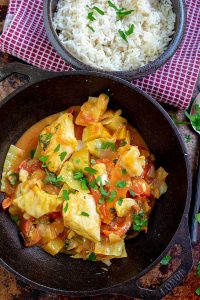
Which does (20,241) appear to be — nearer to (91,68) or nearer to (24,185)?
(24,185)

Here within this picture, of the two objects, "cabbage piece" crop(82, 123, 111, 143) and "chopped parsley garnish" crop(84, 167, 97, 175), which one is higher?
"cabbage piece" crop(82, 123, 111, 143)

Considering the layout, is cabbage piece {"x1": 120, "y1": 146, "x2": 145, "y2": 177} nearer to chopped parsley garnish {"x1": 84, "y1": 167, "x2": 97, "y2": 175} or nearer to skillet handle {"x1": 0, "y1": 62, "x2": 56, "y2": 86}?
chopped parsley garnish {"x1": 84, "y1": 167, "x2": 97, "y2": 175}

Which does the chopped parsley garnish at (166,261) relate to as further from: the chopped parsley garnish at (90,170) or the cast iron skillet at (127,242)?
the chopped parsley garnish at (90,170)

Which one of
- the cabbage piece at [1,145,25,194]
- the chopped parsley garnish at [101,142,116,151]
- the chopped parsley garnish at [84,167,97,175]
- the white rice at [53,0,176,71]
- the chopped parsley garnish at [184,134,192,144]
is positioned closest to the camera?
the chopped parsley garnish at [84,167,97,175]

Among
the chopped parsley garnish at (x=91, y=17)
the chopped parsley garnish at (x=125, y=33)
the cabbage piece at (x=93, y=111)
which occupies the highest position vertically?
the chopped parsley garnish at (x=91, y=17)

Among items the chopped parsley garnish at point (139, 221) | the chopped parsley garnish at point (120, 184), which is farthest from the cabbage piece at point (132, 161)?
the chopped parsley garnish at point (139, 221)

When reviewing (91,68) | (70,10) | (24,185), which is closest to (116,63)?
(91,68)

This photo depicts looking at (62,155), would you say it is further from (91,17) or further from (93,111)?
(91,17)

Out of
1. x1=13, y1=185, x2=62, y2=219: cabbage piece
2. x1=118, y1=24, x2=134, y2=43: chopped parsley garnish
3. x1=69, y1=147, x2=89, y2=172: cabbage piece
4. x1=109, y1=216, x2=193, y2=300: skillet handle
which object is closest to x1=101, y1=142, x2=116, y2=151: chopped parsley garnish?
x1=69, y1=147, x2=89, y2=172: cabbage piece
